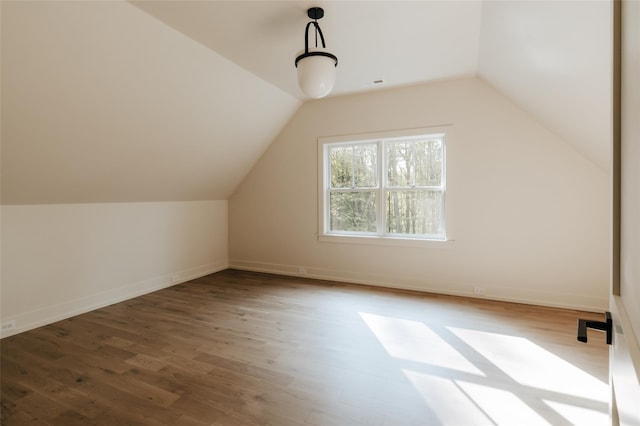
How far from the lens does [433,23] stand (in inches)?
103

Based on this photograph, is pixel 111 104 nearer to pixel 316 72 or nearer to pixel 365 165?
pixel 316 72

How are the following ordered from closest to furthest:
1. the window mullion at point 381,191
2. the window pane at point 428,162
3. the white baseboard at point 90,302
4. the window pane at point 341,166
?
the white baseboard at point 90,302 → the window pane at point 428,162 → the window mullion at point 381,191 → the window pane at point 341,166

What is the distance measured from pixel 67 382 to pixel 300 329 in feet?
5.67

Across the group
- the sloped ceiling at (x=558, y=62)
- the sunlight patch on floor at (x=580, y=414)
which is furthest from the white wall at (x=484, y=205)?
the sunlight patch on floor at (x=580, y=414)

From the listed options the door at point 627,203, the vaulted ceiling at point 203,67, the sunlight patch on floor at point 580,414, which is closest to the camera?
the door at point 627,203

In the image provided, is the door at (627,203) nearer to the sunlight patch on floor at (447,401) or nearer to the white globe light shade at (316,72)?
the sunlight patch on floor at (447,401)

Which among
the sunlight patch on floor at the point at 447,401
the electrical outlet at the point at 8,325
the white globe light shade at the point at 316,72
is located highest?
A: the white globe light shade at the point at 316,72

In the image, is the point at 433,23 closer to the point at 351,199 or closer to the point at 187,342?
the point at 351,199

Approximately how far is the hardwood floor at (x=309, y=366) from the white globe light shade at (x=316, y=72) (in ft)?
6.88

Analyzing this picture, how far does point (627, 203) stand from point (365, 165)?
393 centimetres

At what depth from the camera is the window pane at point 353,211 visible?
443 centimetres

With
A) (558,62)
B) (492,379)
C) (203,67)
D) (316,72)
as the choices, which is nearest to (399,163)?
(558,62)

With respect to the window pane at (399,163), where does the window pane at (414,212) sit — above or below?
below

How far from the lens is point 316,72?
92.0 inches
